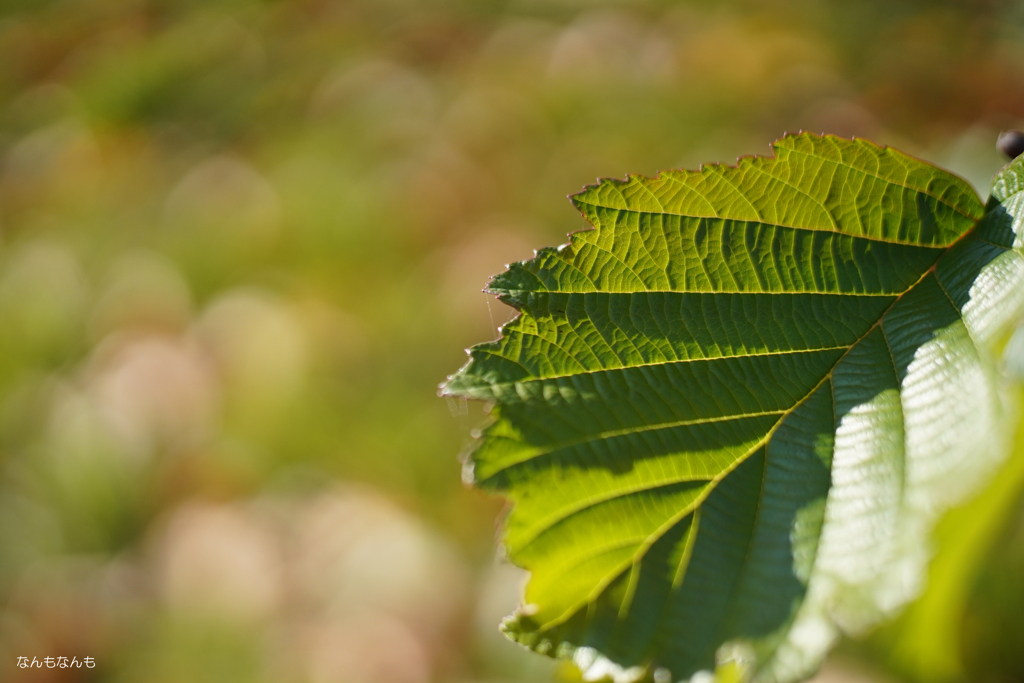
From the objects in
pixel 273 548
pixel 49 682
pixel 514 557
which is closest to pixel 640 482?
pixel 514 557

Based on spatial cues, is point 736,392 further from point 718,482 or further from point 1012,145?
point 1012,145

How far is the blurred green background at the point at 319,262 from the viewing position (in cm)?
323

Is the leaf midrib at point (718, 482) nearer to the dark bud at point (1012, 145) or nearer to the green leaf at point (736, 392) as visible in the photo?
the green leaf at point (736, 392)

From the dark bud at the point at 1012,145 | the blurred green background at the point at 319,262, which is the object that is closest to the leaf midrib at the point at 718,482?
the dark bud at the point at 1012,145

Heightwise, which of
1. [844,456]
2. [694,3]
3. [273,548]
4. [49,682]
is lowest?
[844,456]

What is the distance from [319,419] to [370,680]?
137 centimetres

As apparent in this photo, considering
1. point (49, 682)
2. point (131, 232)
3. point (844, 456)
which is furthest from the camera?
point (131, 232)

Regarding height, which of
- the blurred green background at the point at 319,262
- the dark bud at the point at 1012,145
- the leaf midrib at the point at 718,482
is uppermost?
the blurred green background at the point at 319,262

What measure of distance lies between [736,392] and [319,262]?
4.10 meters

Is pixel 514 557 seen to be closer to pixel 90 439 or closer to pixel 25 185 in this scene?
pixel 90 439

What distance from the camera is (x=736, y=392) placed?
2.04 feet

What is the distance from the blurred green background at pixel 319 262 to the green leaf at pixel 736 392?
1.89m

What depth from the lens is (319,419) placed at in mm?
3822

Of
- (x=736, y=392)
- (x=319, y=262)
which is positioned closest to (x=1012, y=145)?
(x=736, y=392)
